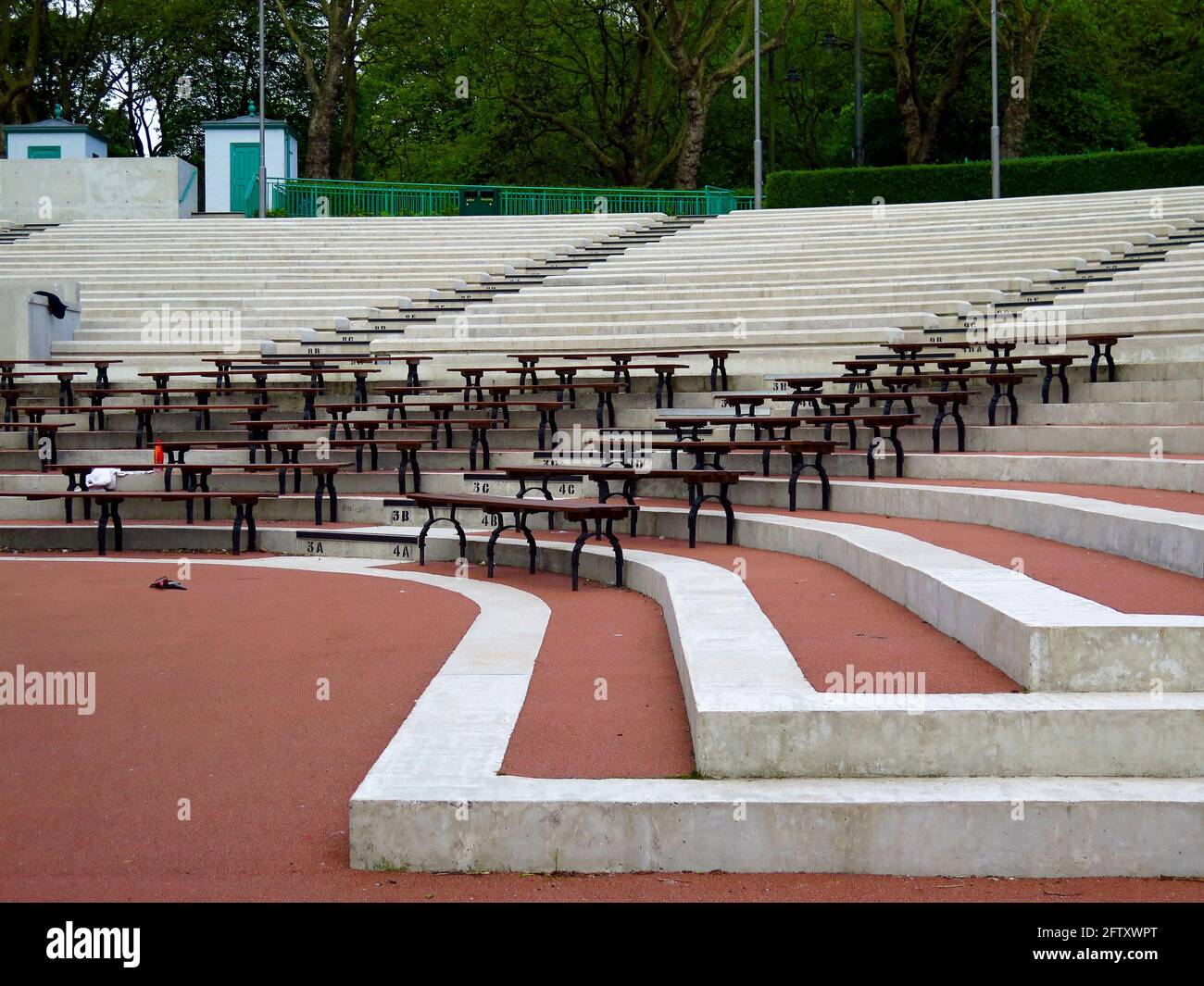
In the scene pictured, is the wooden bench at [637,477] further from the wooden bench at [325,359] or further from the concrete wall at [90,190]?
the concrete wall at [90,190]

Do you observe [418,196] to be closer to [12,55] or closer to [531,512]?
[12,55]

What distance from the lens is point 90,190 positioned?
32.3 meters

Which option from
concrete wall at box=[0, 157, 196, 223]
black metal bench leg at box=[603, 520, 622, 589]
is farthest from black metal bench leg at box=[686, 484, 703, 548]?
concrete wall at box=[0, 157, 196, 223]

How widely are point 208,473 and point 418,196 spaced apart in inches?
905

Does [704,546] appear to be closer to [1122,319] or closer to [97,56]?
[1122,319]

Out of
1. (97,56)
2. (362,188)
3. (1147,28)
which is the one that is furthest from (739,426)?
(97,56)

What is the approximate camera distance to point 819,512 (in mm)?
11141

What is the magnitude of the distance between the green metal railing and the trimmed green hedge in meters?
2.16

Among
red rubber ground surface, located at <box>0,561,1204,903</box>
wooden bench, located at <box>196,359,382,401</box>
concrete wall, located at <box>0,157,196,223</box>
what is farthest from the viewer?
concrete wall, located at <box>0,157,196,223</box>

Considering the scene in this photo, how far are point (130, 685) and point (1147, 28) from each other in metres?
47.9

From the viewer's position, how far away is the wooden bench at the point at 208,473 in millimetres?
12602

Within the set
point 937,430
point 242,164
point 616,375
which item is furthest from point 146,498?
point 242,164

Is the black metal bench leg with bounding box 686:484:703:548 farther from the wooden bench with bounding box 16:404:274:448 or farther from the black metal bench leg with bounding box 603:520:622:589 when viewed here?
the wooden bench with bounding box 16:404:274:448

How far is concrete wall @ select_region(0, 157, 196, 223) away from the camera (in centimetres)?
3198
